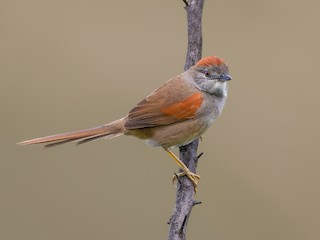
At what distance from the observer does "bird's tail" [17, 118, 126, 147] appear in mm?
6602

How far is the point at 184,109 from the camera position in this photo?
6.92m

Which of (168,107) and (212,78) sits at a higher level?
(212,78)

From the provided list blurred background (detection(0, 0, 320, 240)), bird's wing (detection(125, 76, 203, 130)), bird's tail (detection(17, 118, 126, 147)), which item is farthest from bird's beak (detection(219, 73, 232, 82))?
blurred background (detection(0, 0, 320, 240))

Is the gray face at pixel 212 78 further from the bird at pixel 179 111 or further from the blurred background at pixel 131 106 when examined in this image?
the blurred background at pixel 131 106

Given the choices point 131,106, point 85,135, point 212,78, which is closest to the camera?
point 85,135

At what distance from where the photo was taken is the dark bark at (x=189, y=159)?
19.2 ft

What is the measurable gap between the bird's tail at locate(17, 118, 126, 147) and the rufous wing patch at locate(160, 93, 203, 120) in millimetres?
517

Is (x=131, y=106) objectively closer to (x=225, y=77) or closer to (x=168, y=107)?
(x=168, y=107)

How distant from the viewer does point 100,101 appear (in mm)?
10156

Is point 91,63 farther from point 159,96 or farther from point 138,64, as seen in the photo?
point 159,96

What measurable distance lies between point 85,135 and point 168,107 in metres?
0.88

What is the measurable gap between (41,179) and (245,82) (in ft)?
11.7

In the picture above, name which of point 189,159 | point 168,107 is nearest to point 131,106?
point 168,107

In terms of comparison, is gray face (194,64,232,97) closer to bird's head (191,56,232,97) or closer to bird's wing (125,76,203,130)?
bird's head (191,56,232,97)
